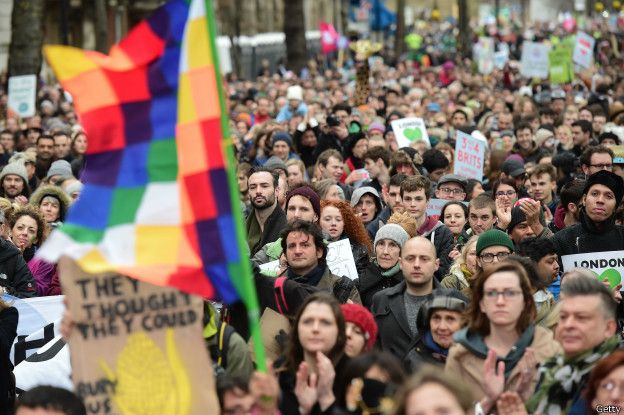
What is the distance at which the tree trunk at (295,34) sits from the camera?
36344 mm

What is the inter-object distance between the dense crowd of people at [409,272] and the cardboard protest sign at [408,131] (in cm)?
30

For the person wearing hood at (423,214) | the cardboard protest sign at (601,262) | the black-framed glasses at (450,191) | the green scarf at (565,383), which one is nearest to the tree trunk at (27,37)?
the black-framed glasses at (450,191)

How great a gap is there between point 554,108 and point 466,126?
3.74m

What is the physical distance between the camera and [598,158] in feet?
42.3

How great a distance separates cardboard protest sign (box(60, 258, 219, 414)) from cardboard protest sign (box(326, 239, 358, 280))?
3.65 metres

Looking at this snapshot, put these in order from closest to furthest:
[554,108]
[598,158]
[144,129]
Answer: [144,129]
[598,158]
[554,108]

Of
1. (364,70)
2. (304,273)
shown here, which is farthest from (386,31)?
(304,273)

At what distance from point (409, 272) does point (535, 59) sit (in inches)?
810

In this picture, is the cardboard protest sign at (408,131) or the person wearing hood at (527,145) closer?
the person wearing hood at (527,145)

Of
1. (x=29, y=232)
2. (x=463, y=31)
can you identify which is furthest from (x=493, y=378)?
(x=463, y=31)

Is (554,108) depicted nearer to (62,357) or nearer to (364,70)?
(364,70)

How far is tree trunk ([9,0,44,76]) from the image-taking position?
24.6m

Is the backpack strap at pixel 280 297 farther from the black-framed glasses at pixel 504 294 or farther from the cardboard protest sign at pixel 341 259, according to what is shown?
the cardboard protest sign at pixel 341 259

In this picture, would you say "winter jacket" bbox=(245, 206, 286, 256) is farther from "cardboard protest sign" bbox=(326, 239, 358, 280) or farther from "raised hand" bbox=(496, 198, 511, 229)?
"raised hand" bbox=(496, 198, 511, 229)
